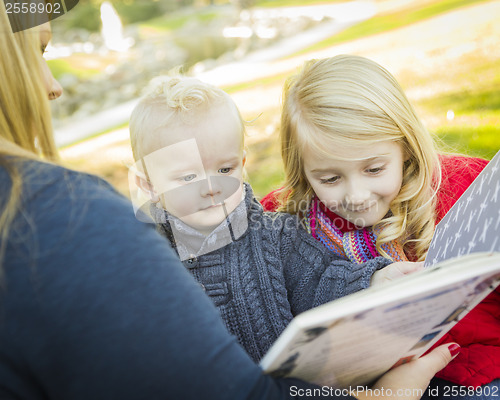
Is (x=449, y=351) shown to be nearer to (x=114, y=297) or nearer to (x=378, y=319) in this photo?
(x=378, y=319)

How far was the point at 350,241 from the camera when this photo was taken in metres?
1.89

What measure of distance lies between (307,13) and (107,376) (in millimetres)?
14819

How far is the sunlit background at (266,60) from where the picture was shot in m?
4.98

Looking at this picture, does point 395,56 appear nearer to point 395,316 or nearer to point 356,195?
point 356,195

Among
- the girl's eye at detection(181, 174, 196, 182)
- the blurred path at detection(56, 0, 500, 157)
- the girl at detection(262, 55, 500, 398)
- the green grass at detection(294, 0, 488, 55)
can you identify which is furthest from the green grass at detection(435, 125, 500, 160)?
the green grass at detection(294, 0, 488, 55)

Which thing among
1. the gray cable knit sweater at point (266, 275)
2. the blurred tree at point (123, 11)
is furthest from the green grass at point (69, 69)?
the gray cable knit sweater at point (266, 275)

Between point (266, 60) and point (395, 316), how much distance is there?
935cm

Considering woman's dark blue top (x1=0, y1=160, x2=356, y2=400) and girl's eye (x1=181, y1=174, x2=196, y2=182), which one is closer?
woman's dark blue top (x1=0, y1=160, x2=356, y2=400)

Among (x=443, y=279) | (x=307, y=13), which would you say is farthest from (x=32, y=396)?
(x=307, y=13)

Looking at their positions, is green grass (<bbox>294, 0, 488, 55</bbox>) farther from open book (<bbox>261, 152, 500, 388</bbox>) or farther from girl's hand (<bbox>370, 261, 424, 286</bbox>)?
open book (<bbox>261, 152, 500, 388</bbox>)

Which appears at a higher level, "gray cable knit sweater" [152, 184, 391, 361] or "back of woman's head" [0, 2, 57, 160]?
"back of woman's head" [0, 2, 57, 160]

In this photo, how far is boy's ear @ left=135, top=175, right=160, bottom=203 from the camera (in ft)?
5.99

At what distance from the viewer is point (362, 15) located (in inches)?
478

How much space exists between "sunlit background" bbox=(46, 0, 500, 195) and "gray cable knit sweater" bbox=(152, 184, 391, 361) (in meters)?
0.54
